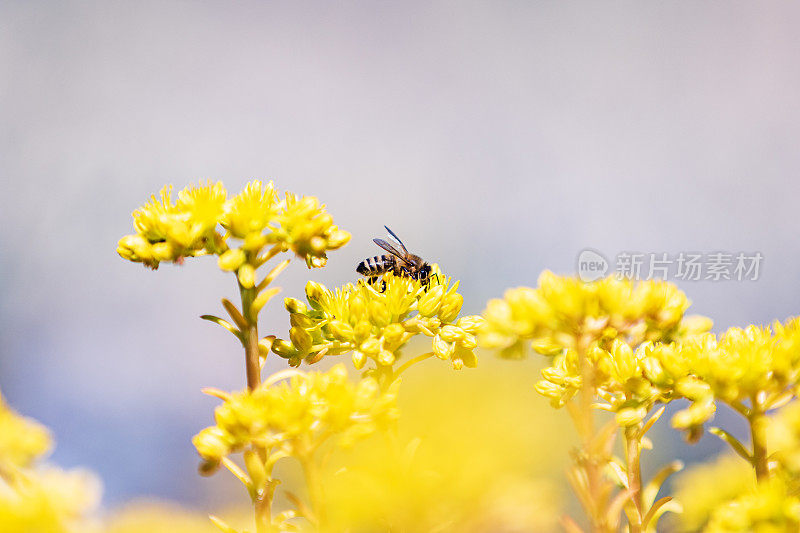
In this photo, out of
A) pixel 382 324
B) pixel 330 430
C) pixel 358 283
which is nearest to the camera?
pixel 330 430

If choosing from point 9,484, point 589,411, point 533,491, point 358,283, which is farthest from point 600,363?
point 9,484

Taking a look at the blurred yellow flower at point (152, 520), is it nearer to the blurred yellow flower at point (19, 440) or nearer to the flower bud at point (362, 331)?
the blurred yellow flower at point (19, 440)

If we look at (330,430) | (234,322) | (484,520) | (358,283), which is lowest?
(484,520)

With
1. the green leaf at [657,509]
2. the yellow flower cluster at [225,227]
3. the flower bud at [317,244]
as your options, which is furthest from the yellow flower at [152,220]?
the green leaf at [657,509]

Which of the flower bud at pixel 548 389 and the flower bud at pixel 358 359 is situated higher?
the flower bud at pixel 358 359

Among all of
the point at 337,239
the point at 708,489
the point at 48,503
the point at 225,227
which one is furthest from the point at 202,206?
the point at 708,489

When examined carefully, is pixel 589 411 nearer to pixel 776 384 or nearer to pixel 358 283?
pixel 776 384

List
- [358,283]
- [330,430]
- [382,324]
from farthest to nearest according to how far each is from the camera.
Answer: [358,283], [382,324], [330,430]
